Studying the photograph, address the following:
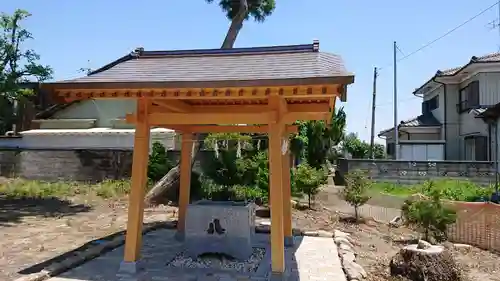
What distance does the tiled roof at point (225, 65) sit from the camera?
558cm

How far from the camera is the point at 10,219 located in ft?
34.0

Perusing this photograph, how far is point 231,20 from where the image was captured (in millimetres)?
15773

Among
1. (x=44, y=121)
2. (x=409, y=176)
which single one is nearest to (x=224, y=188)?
(x=409, y=176)

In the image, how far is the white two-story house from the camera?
20.2 meters

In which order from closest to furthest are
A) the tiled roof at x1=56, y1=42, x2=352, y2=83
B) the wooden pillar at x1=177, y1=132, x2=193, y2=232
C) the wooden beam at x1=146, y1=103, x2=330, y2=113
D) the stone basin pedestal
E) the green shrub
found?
the tiled roof at x1=56, y1=42, x2=352, y2=83
the wooden beam at x1=146, y1=103, x2=330, y2=113
the stone basin pedestal
the wooden pillar at x1=177, y1=132, x2=193, y2=232
the green shrub

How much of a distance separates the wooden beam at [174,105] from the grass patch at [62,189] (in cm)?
794

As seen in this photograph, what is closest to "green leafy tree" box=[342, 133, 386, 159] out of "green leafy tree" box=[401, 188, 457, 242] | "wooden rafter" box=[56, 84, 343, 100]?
"green leafy tree" box=[401, 188, 457, 242]

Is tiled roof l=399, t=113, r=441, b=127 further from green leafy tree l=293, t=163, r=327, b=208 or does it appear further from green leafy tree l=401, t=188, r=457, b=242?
green leafy tree l=401, t=188, r=457, b=242

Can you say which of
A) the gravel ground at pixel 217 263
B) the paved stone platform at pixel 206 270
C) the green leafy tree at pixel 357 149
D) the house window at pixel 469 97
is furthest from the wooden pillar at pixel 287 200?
the green leafy tree at pixel 357 149

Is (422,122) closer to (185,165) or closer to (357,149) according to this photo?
(357,149)

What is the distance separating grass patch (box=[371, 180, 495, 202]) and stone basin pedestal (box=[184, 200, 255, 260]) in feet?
20.7

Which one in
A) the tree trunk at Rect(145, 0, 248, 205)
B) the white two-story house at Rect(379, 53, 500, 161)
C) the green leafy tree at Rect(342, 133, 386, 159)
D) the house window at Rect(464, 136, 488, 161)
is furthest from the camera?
the green leafy tree at Rect(342, 133, 386, 159)

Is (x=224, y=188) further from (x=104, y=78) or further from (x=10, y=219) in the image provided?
(x=104, y=78)

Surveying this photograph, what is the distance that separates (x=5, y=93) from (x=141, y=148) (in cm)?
910
